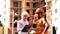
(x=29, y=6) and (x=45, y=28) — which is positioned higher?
(x=29, y=6)

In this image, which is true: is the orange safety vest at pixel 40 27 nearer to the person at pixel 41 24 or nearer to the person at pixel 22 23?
the person at pixel 41 24

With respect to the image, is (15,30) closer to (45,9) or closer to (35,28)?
(35,28)

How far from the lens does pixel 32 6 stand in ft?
4.27

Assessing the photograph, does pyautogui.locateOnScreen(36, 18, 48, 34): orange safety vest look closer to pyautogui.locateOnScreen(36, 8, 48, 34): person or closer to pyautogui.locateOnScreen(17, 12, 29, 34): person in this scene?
pyautogui.locateOnScreen(36, 8, 48, 34): person

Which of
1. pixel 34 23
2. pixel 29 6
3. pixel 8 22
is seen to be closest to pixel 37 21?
pixel 34 23

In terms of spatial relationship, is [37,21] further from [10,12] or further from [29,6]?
[10,12]

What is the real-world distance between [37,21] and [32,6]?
0.42 ft

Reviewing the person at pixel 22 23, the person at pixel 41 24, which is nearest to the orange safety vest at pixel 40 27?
the person at pixel 41 24

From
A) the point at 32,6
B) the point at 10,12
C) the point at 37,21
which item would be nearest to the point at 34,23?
the point at 37,21

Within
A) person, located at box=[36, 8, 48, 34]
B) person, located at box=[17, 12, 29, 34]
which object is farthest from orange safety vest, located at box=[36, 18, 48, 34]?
person, located at box=[17, 12, 29, 34]

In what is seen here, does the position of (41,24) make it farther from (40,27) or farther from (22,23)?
(22,23)

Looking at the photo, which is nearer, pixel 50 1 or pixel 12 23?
pixel 50 1

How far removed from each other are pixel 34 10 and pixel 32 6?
0.12 ft

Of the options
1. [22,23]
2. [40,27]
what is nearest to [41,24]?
[40,27]
